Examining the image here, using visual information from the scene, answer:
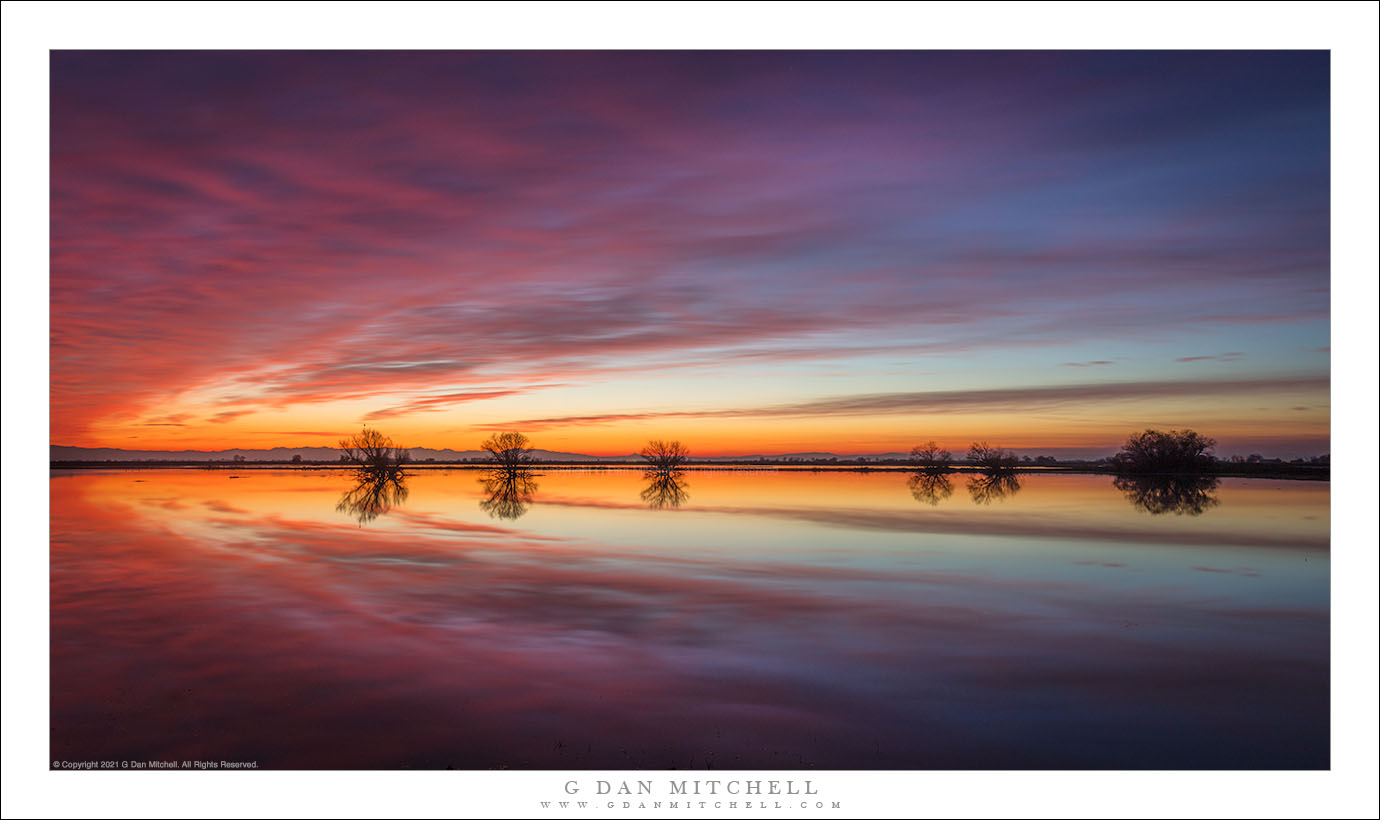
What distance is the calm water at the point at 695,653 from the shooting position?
6852mm

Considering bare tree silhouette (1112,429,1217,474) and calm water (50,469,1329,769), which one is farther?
bare tree silhouette (1112,429,1217,474)

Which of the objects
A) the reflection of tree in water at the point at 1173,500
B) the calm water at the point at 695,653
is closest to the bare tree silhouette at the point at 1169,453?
the reflection of tree in water at the point at 1173,500

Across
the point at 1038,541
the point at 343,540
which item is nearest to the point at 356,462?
the point at 343,540

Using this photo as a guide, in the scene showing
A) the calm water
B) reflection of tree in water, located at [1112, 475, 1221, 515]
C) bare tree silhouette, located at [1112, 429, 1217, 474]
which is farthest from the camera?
bare tree silhouette, located at [1112, 429, 1217, 474]

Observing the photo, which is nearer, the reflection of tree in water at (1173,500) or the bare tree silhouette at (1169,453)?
the reflection of tree in water at (1173,500)

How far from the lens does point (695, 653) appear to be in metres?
9.16

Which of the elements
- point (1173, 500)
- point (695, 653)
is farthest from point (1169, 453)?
point (695, 653)

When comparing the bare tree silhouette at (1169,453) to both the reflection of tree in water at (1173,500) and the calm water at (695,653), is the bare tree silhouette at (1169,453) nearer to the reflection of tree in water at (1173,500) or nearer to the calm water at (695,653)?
the reflection of tree in water at (1173,500)

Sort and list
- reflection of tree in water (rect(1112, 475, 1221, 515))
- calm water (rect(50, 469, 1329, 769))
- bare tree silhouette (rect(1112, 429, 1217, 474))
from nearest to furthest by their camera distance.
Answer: calm water (rect(50, 469, 1329, 769)) < reflection of tree in water (rect(1112, 475, 1221, 515)) < bare tree silhouette (rect(1112, 429, 1217, 474))

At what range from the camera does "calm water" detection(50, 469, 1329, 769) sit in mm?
6852

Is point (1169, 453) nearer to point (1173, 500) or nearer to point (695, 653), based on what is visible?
point (1173, 500)

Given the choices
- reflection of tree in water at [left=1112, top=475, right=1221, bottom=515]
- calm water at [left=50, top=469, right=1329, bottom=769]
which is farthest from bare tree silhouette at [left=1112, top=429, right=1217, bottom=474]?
calm water at [left=50, top=469, right=1329, bottom=769]

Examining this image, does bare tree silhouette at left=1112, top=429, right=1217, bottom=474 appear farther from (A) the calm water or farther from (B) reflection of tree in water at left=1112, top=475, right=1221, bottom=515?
(A) the calm water

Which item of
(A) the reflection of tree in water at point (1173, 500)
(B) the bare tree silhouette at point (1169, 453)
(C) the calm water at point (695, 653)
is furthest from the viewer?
(B) the bare tree silhouette at point (1169, 453)
